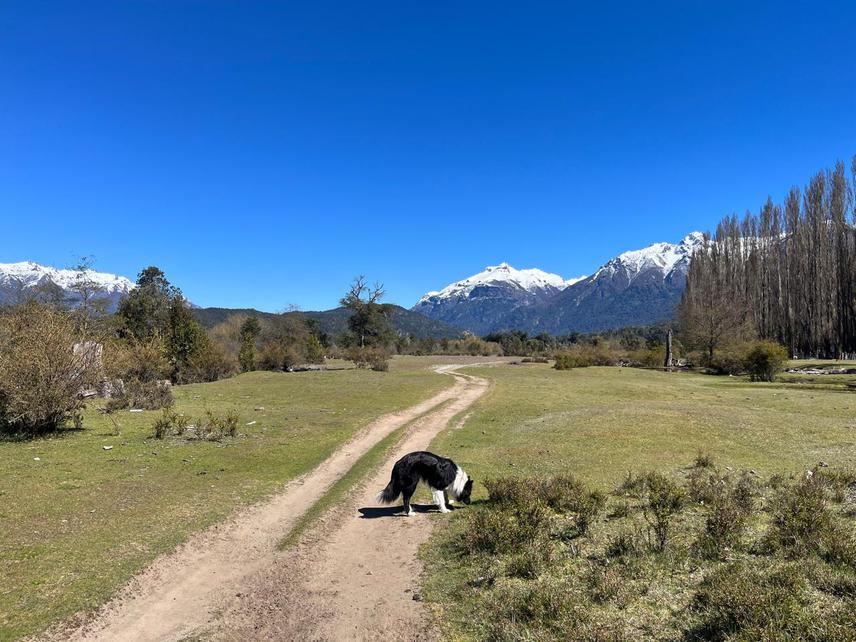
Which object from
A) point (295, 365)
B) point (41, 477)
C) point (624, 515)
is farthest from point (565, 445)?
point (295, 365)

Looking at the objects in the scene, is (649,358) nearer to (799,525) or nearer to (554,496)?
(554,496)

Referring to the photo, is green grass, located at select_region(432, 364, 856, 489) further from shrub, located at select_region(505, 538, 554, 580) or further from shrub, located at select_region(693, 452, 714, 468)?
shrub, located at select_region(505, 538, 554, 580)

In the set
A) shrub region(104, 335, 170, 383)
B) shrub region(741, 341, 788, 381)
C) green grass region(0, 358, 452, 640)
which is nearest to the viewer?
green grass region(0, 358, 452, 640)

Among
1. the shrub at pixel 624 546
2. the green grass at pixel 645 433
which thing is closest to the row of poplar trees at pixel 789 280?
the green grass at pixel 645 433

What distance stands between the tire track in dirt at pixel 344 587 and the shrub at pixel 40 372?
13095 millimetres

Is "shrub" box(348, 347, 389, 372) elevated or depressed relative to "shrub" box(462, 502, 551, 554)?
elevated

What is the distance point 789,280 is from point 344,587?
89670 mm

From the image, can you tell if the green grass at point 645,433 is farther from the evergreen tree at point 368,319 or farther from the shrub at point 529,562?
the evergreen tree at point 368,319

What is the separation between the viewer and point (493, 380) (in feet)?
140

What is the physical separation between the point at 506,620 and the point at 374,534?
442cm

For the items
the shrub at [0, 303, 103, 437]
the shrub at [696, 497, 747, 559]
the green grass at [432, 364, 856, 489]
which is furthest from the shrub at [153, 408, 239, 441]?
the shrub at [696, 497, 747, 559]

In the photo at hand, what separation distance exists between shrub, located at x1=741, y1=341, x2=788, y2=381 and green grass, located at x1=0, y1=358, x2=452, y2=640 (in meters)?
37.5

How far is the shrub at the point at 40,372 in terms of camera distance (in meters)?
17.2

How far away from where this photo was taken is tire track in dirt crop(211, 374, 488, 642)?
652cm
